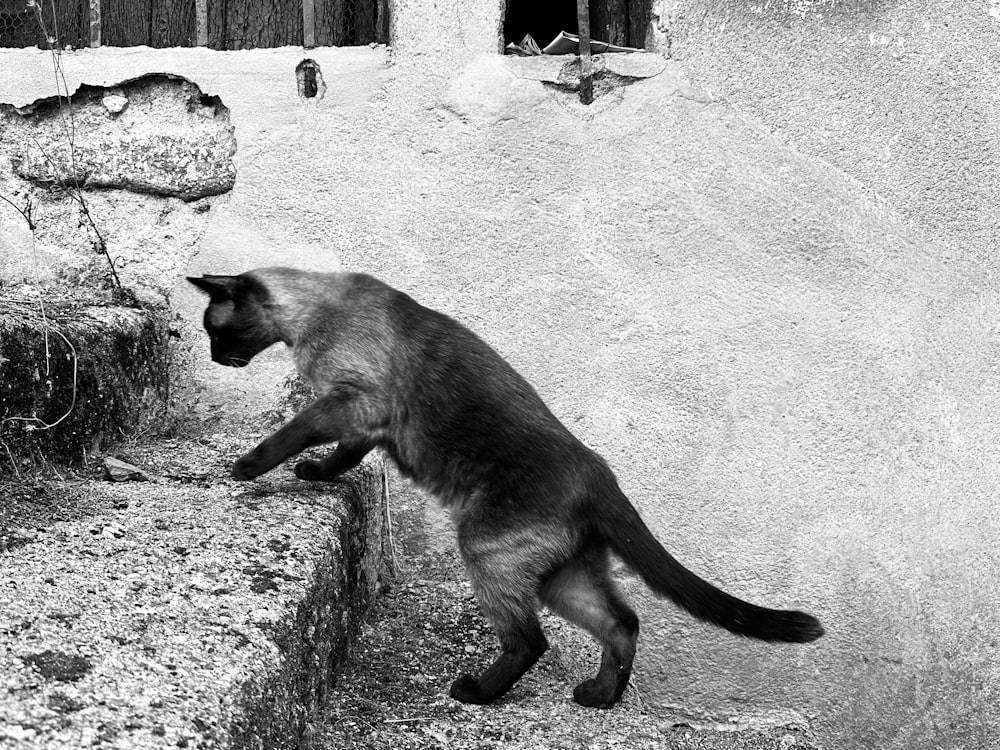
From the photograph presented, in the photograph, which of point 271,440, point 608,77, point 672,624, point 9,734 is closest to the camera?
point 9,734

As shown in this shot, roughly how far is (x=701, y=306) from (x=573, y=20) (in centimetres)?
164

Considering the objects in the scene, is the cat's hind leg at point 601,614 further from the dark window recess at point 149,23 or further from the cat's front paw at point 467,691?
the dark window recess at point 149,23

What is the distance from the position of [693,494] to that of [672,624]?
1.65ft

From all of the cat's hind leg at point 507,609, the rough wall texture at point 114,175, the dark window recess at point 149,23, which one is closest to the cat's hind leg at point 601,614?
the cat's hind leg at point 507,609

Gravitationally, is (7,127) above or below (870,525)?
above

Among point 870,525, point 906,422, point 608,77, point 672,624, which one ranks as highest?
point 608,77

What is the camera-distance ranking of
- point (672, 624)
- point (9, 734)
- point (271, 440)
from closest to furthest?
point (9, 734) → point (271, 440) → point (672, 624)

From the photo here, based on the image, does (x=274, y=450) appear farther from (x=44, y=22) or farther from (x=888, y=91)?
(x=888, y=91)

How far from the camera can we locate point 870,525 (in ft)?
12.8

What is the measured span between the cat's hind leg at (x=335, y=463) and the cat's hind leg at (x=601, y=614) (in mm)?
786

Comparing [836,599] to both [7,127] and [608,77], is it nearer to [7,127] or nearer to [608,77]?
[608,77]

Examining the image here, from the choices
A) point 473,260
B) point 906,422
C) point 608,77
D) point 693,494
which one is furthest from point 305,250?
point 906,422

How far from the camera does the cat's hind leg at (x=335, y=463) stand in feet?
11.3

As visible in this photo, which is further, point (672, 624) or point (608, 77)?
point (608, 77)
